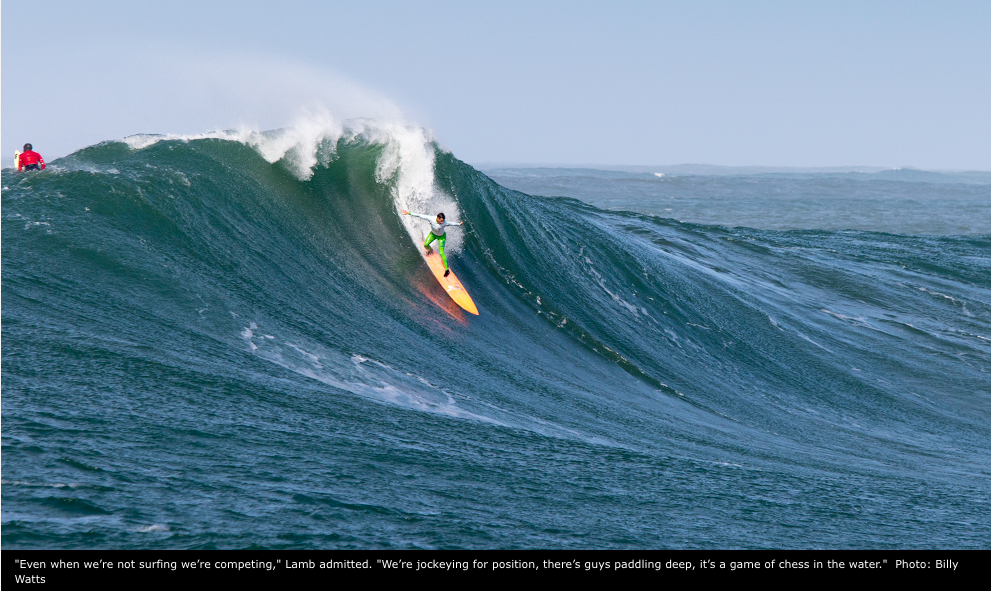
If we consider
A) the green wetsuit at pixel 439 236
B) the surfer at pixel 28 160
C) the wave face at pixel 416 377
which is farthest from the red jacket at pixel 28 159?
the green wetsuit at pixel 439 236

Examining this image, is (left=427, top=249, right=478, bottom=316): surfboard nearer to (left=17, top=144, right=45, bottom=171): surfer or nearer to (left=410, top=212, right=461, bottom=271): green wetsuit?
(left=410, top=212, right=461, bottom=271): green wetsuit

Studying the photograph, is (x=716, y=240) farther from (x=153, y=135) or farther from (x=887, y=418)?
(x=153, y=135)

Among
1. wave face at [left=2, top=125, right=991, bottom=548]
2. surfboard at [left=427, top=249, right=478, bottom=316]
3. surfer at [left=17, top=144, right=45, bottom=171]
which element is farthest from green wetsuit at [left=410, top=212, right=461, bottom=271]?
surfer at [left=17, top=144, right=45, bottom=171]

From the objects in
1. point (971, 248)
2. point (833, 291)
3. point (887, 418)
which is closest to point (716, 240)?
point (833, 291)

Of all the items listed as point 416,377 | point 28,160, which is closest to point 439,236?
point 416,377

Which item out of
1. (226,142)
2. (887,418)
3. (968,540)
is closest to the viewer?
(968,540)

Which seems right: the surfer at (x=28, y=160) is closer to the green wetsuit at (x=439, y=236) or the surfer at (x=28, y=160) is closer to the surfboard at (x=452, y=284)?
the green wetsuit at (x=439, y=236)
